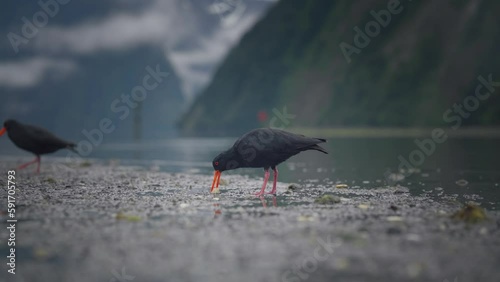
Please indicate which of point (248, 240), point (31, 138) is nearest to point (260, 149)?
point (248, 240)

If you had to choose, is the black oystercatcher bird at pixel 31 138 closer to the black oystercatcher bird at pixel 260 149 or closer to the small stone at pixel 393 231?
the black oystercatcher bird at pixel 260 149

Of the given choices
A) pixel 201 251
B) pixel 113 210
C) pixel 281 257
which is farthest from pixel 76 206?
pixel 281 257

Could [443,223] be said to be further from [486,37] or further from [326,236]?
[486,37]

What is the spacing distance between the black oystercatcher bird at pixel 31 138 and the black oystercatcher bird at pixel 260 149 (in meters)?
13.8

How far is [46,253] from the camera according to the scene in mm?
8602

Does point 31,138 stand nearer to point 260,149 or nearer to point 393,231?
point 260,149

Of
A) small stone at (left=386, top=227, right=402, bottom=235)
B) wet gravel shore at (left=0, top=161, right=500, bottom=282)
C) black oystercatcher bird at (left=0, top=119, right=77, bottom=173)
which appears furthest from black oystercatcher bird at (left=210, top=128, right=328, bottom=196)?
black oystercatcher bird at (left=0, top=119, right=77, bottom=173)

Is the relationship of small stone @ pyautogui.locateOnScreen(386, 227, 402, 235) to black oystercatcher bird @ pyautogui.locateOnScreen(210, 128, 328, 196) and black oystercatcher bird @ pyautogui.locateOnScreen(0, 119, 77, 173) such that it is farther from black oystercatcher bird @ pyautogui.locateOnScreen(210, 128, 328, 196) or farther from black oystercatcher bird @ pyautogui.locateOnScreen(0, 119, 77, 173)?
black oystercatcher bird @ pyautogui.locateOnScreen(0, 119, 77, 173)

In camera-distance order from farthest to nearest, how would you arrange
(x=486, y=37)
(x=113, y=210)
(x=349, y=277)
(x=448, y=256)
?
(x=486, y=37)
(x=113, y=210)
(x=448, y=256)
(x=349, y=277)

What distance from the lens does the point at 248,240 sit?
9.56 meters

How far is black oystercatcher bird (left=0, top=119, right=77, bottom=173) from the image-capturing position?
26750mm

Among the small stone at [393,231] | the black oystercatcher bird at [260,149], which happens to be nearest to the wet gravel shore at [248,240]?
the small stone at [393,231]

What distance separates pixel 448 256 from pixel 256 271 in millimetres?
3064

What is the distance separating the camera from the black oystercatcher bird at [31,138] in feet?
87.8
